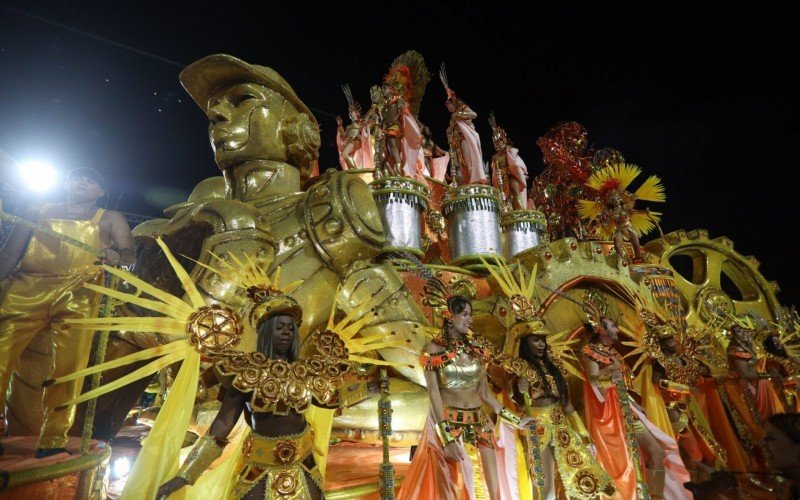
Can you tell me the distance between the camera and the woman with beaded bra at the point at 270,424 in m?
2.17

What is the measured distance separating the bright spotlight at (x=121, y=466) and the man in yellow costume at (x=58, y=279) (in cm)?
149

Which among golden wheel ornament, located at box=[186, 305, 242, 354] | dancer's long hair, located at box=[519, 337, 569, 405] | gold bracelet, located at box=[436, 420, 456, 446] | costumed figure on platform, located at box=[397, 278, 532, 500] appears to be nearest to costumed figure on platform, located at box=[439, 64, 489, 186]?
dancer's long hair, located at box=[519, 337, 569, 405]

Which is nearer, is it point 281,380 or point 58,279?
point 281,380

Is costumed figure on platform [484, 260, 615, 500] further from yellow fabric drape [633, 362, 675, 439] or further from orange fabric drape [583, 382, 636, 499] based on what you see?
yellow fabric drape [633, 362, 675, 439]

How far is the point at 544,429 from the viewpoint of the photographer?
3508 mm

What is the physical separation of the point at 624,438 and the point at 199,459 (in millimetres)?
3139

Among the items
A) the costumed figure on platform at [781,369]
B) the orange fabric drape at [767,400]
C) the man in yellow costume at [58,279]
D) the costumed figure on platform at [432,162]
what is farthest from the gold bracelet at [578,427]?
the costumed figure on platform at [432,162]

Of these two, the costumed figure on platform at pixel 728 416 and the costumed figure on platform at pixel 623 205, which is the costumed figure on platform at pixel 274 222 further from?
the costumed figure on platform at pixel 623 205

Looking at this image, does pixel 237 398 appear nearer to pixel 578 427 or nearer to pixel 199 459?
pixel 199 459

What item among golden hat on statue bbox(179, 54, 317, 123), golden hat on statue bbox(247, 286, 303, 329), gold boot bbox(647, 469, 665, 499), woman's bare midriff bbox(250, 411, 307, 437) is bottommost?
gold boot bbox(647, 469, 665, 499)

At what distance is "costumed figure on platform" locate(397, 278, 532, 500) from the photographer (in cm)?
288

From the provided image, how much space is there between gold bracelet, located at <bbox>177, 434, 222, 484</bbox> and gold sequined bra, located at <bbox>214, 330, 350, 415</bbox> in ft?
0.74

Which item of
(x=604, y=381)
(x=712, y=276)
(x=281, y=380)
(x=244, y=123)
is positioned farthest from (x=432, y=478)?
(x=712, y=276)

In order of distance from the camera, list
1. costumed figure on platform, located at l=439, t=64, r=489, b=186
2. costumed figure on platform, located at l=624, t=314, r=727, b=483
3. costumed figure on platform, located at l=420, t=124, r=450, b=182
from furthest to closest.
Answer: costumed figure on platform, located at l=420, t=124, r=450, b=182, costumed figure on platform, located at l=439, t=64, r=489, b=186, costumed figure on platform, located at l=624, t=314, r=727, b=483
